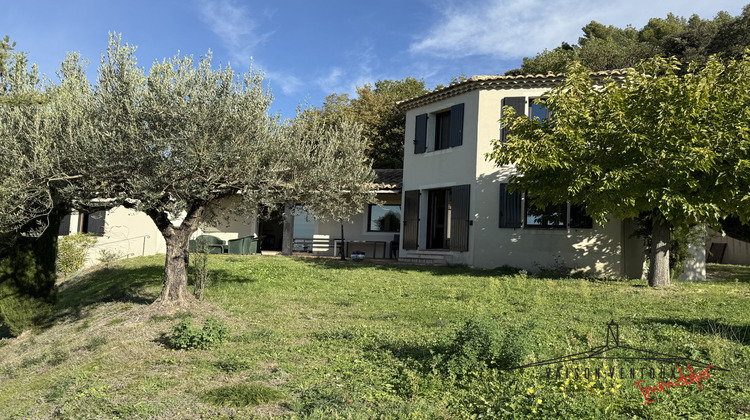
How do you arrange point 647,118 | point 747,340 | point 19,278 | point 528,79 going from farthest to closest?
point 528,79, point 19,278, point 647,118, point 747,340

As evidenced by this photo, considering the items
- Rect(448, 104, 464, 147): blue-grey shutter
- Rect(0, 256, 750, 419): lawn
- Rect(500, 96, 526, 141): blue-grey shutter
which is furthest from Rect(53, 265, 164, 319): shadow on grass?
Rect(500, 96, 526, 141): blue-grey shutter

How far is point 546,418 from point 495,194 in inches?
454

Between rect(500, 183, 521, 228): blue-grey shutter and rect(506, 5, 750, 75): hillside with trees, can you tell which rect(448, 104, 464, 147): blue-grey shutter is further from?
rect(506, 5, 750, 75): hillside with trees

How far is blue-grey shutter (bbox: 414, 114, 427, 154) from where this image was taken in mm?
17125

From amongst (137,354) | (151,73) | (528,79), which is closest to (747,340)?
(137,354)

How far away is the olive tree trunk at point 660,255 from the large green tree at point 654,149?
21 millimetres

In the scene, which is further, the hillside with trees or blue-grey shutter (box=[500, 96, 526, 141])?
the hillside with trees

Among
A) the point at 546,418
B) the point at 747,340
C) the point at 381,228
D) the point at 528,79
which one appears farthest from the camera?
the point at 381,228

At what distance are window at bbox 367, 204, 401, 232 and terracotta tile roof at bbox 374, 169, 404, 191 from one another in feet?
3.78

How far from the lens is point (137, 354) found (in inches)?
275

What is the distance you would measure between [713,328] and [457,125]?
1049 centimetres

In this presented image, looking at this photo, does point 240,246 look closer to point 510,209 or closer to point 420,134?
point 420,134

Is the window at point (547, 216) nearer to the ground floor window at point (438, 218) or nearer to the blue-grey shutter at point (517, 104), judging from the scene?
the blue-grey shutter at point (517, 104)

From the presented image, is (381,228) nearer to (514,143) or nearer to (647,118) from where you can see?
(514,143)
